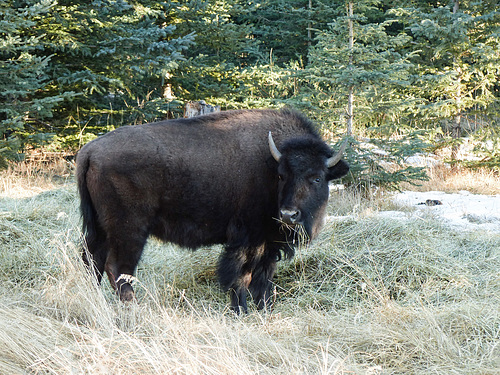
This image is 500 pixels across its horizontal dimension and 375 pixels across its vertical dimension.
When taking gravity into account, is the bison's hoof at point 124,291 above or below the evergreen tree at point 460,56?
below

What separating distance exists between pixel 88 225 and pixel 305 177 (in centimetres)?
220

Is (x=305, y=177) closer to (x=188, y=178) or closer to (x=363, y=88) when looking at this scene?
(x=188, y=178)

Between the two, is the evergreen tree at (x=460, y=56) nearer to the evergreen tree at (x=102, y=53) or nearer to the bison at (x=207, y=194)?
→ the evergreen tree at (x=102, y=53)

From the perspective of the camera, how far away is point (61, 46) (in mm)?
11102

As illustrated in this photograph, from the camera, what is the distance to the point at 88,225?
15.6ft

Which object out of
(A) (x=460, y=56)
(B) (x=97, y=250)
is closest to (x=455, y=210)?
(B) (x=97, y=250)

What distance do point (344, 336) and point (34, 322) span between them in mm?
2286

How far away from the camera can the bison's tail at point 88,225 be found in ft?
15.4

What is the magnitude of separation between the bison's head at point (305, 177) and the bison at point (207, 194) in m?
0.01

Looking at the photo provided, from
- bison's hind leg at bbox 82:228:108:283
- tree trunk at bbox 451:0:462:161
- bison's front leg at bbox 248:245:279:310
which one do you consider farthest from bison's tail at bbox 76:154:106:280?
tree trunk at bbox 451:0:462:161

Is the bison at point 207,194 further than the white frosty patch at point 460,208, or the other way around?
the white frosty patch at point 460,208

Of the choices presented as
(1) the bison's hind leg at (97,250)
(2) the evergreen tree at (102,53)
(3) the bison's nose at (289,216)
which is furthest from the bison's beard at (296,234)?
(2) the evergreen tree at (102,53)

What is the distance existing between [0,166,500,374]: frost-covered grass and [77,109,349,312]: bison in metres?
0.39

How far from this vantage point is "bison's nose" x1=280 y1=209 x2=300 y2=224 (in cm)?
450
